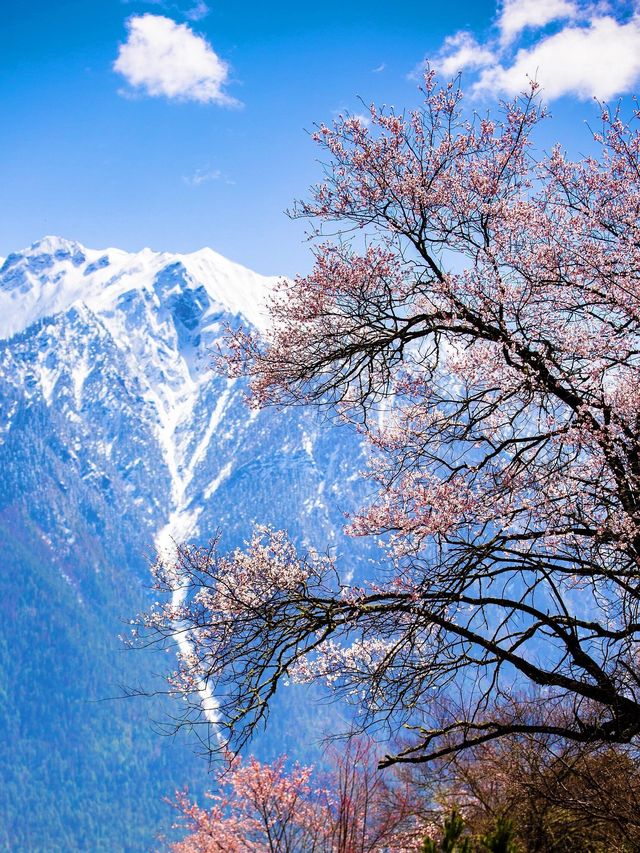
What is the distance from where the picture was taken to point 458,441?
25.9ft

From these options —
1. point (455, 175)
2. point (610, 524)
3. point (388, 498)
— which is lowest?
point (610, 524)

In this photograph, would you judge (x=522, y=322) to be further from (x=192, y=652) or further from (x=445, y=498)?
(x=192, y=652)

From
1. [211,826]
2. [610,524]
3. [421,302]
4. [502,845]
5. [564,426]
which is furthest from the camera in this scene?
[211,826]

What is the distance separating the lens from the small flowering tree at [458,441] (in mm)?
6758

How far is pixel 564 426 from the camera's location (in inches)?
275

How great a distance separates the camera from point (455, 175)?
8312mm

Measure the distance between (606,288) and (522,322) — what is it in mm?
852

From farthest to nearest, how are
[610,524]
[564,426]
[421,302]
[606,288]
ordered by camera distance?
[421,302]
[606,288]
[564,426]
[610,524]

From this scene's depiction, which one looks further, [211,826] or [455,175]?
[211,826]

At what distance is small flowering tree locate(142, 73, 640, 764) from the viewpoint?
22.2 feet

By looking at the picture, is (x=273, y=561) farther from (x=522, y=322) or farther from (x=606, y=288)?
(x=606, y=288)

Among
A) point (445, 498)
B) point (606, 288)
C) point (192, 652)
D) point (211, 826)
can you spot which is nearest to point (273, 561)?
point (192, 652)

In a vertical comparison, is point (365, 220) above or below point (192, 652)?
above

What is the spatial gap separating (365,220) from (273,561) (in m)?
3.75
